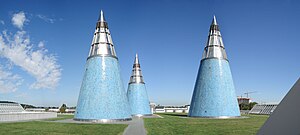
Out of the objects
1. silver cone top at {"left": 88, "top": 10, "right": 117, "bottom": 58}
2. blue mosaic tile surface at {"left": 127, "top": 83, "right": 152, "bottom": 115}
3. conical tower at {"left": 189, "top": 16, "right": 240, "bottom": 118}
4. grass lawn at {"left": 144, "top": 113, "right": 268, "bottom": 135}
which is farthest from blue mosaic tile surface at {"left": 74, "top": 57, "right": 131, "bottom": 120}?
blue mosaic tile surface at {"left": 127, "top": 83, "right": 152, "bottom": 115}

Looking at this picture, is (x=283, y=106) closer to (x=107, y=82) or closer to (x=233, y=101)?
(x=107, y=82)

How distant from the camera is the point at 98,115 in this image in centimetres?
2238

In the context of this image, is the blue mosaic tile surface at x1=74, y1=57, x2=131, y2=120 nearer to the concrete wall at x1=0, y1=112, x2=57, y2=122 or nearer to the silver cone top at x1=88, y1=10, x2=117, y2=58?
the silver cone top at x1=88, y1=10, x2=117, y2=58

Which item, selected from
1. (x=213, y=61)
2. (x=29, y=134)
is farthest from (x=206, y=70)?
(x=29, y=134)

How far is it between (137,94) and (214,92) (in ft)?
45.8

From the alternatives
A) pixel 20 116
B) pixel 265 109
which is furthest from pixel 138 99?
pixel 265 109

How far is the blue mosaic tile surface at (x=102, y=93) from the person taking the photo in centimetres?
2268

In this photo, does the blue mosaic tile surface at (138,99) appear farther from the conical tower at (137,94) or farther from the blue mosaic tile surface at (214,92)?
the blue mosaic tile surface at (214,92)

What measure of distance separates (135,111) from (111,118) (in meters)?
15.5

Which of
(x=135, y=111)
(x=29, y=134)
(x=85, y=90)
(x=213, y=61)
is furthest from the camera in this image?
(x=135, y=111)

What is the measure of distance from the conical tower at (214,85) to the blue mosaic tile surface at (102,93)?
1060 cm

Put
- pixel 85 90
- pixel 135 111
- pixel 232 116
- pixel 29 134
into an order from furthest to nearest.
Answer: pixel 135 111
pixel 232 116
pixel 85 90
pixel 29 134

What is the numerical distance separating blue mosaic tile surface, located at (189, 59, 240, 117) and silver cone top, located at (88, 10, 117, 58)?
40.9 feet

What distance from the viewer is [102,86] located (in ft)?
76.8
